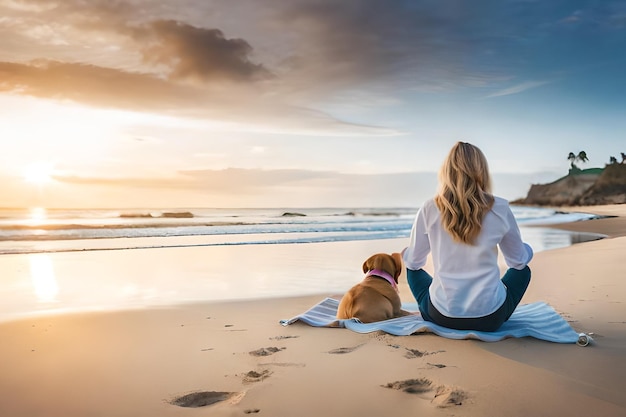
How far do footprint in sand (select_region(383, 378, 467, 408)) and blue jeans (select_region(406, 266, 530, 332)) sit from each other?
1074mm

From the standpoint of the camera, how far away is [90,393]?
114 inches

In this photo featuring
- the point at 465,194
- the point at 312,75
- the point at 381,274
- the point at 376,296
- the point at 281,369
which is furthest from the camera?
the point at 312,75

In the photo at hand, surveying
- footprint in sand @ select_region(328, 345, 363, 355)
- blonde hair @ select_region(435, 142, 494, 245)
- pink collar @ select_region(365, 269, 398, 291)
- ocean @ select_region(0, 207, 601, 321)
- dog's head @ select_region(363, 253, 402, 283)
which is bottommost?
footprint in sand @ select_region(328, 345, 363, 355)

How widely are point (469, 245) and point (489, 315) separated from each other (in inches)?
23.5

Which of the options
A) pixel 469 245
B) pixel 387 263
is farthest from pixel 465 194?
pixel 387 263

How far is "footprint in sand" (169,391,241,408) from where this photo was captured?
9.03 ft

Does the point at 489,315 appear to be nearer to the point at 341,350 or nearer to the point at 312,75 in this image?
the point at 341,350

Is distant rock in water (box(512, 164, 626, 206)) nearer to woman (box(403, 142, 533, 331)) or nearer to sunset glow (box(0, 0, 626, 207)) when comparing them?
sunset glow (box(0, 0, 626, 207))

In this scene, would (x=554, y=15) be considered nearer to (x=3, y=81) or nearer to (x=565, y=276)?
(x=565, y=276)

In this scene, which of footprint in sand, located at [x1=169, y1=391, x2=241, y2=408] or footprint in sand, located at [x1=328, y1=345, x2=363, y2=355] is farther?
footprint in sand, located at [x1=328, y1=345, x2=363, y2=355]

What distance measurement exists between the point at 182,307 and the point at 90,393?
2596 mm

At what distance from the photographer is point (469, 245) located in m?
3.66

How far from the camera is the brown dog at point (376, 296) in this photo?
14.6 feet

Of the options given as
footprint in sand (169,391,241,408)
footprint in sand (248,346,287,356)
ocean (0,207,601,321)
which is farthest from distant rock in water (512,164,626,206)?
footprint in sand (169,391,241,408)
